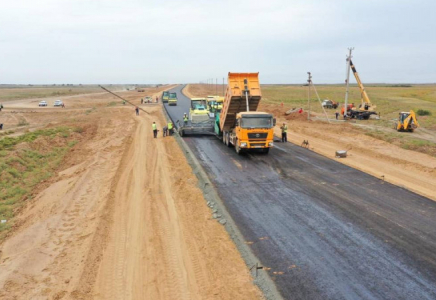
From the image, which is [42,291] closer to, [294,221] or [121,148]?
[294,221]

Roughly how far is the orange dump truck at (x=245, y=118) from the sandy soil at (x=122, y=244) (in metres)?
4.78

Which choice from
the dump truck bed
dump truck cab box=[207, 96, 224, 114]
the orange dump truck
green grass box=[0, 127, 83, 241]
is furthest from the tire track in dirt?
dump truck cab box=[207, 96, 224, 114]

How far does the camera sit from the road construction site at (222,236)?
26.8ft

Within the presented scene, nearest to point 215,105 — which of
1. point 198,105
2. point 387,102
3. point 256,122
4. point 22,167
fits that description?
point 198,105

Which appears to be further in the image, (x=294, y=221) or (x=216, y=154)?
(x=216, y=154)

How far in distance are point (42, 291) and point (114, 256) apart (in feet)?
6.47

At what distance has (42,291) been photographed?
8.19 meters

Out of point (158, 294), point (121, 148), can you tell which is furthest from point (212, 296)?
point (121, 148)

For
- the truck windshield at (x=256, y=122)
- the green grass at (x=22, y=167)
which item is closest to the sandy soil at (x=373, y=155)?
the truck windshield at (x=256, y=122)

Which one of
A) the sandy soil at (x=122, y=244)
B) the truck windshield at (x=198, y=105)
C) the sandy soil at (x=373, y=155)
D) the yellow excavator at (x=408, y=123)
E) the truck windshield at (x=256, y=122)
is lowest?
the sandy soil at (x=122, y=244)

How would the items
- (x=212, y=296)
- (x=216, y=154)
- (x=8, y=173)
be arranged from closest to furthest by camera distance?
(x=212, y=296)
(x=8, y=173)
(x=216, y=154)

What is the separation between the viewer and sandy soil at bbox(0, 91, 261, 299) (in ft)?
26.8

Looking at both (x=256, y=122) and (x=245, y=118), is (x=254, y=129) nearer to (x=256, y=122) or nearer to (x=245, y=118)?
(x=256, y=122)

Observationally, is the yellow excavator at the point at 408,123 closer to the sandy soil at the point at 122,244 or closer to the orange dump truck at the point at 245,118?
the orange dump truck at the point at 245,118
